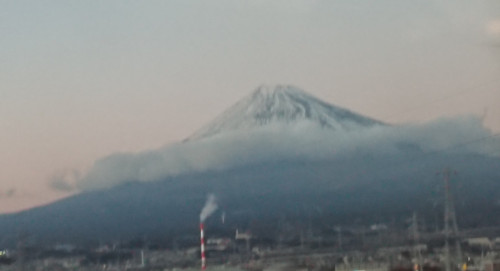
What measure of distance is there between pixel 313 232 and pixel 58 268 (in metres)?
5.10

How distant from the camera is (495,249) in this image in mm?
16406

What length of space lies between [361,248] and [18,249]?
5.36m

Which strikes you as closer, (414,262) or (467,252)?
(414,262)

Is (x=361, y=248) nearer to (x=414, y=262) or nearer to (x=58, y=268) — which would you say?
(x=414, y=262)

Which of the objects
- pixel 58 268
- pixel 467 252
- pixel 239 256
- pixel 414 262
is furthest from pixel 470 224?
pixel 58 268

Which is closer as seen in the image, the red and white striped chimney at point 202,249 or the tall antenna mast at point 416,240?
the red and white striped chimney at point 202,249

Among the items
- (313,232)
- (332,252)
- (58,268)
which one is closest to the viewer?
(58,268)

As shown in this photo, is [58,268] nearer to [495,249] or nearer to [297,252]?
[297,252]

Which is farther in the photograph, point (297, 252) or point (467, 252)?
point (467, 252)

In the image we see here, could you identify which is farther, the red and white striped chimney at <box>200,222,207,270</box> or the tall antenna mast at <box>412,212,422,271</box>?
the tall antenna mast at <box>412,212,422,271</box>

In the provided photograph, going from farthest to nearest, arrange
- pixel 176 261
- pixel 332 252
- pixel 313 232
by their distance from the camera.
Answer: pixel 313 232 → pixel 332 252 → pixel 176 261

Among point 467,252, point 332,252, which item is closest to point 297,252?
point 332,252

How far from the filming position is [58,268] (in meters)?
13.3

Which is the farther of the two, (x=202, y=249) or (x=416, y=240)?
(x=416, y=240)
